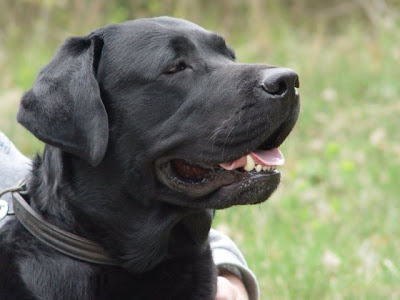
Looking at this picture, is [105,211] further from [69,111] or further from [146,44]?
[146,44]

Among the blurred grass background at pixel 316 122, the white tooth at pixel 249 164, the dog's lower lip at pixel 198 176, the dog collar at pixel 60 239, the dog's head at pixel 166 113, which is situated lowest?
the blurred grass background at pixel 316 122

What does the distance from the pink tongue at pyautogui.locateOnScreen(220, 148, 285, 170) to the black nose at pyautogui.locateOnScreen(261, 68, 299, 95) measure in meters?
0.24

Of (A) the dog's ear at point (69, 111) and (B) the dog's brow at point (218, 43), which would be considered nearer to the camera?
(A) the dog's ear at point (69, 111)

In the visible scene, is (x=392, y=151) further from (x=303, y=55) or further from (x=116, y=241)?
(x=116, y=241)

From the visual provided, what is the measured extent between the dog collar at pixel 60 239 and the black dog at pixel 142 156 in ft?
0.08

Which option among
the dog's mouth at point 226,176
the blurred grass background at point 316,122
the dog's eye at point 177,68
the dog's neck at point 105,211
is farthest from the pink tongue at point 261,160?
the blurred grass background at point 316,122

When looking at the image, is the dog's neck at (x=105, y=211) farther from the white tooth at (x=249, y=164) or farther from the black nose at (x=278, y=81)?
the black nose at (x=278, y=81)

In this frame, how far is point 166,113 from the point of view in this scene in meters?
2.92

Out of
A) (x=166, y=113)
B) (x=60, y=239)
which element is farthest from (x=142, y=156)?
(x=60, y=239)

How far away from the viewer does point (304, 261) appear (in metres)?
4.35

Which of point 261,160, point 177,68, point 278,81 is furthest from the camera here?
point 177,68

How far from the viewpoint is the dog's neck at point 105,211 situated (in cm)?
289

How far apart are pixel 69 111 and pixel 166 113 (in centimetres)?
35

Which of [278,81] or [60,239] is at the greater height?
[278,81]
